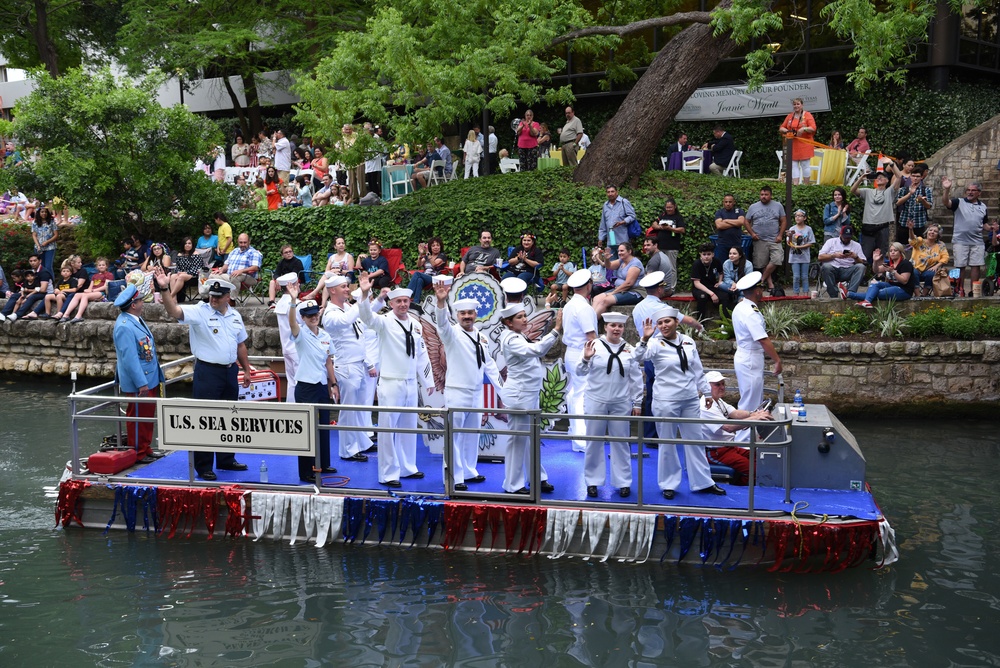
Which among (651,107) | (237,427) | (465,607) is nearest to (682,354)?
(465,607)

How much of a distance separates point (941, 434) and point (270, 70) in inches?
830

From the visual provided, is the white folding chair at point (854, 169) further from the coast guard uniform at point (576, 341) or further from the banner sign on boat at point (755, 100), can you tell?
the coast guard uniform at point (576, 341)

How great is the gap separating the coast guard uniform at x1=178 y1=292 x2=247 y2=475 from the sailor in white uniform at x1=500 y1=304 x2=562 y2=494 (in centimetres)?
266

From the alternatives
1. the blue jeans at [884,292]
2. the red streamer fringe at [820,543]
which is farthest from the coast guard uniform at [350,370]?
the blue jeans at [884,292]

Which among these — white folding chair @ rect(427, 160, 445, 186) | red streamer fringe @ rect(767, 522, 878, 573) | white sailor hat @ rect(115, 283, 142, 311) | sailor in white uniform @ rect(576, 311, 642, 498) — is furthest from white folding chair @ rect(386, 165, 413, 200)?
red streamer fringe @ rect(767, 522, 878, 573)

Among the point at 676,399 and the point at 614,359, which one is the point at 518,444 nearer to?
the point at 614,359

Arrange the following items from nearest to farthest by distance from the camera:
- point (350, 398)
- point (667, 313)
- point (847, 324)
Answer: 1. point (667, 313)
2. point (350, 398)
3. point (847, 324)

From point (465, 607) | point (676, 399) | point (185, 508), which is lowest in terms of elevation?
point (465, 607)

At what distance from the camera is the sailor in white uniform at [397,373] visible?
31.7 ft

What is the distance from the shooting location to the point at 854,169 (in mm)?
20562

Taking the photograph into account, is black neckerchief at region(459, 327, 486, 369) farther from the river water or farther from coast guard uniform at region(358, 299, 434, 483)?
the river water

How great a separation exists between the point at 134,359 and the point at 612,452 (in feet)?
15.5

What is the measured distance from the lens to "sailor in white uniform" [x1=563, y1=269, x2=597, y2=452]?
10219mm

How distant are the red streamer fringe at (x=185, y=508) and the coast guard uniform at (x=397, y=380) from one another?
1.60 metres
